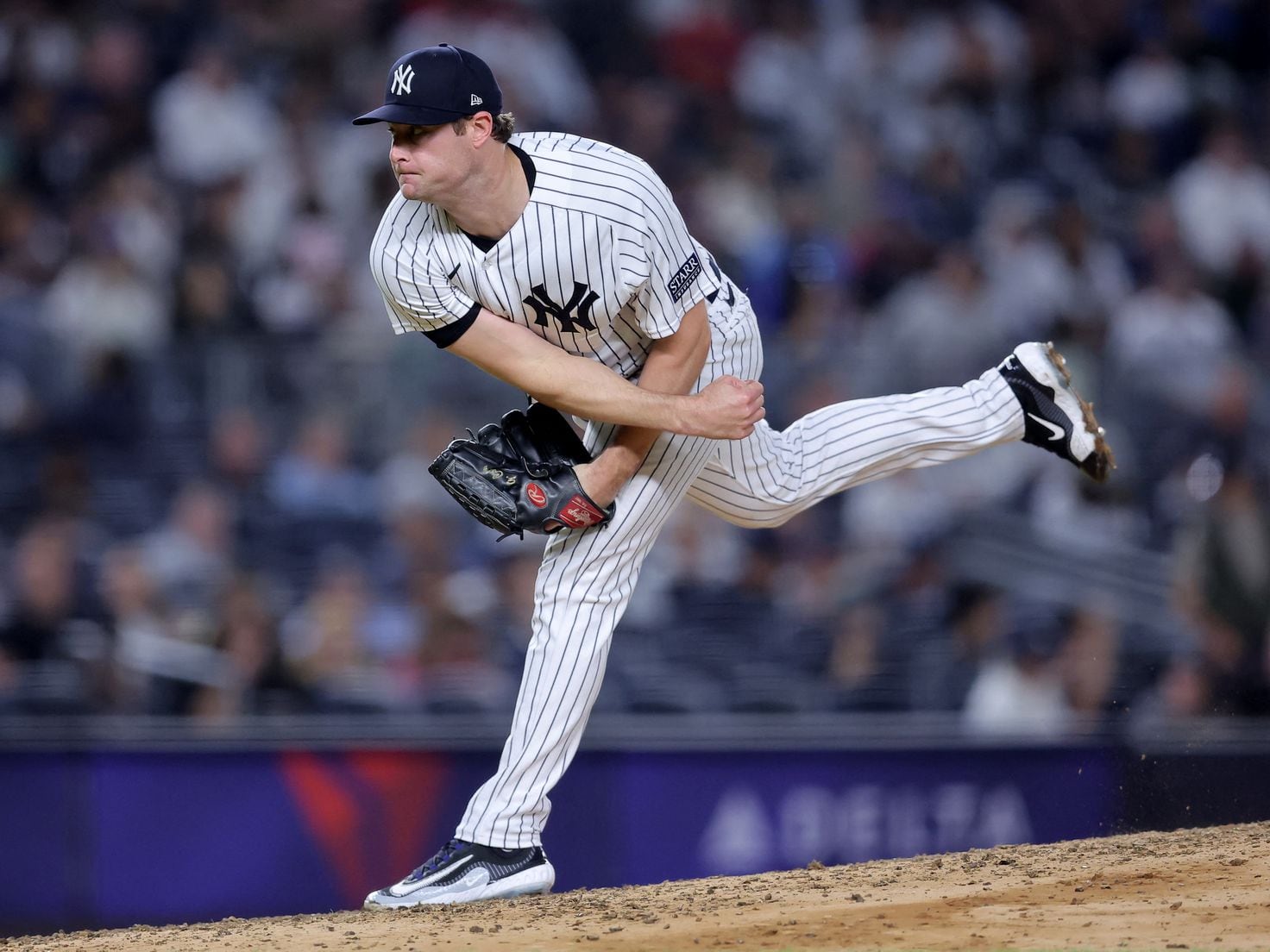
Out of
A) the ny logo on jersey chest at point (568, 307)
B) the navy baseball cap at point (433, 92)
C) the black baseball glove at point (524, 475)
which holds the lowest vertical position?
the black baseball glove at point (524, 475)

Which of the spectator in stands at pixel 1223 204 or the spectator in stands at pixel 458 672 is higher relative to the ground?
the spectator in stands at pixel 1223 204

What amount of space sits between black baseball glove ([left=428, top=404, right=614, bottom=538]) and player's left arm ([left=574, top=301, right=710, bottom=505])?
0.04 meters

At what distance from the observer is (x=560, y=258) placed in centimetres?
386

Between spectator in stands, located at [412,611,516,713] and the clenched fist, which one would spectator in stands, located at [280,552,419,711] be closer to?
spectator in stands, located at [412,611,516,713]

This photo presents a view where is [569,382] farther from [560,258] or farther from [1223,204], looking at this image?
[1223,204]

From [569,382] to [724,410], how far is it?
14.6 inches

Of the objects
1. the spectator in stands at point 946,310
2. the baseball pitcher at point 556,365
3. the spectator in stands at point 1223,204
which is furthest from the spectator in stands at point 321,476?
→ the spectator in stands at point 1223,204

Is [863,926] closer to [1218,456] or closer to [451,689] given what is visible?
[451,689]

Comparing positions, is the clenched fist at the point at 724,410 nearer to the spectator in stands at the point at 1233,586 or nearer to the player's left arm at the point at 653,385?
the player's left arm at the point at 653,385

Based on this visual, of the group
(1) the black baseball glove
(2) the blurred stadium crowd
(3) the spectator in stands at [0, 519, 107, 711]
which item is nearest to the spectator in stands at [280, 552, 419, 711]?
(2) the blurred stadium crowd

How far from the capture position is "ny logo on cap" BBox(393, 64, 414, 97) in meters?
3.76

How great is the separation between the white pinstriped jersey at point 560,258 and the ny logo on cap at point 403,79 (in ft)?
0.88

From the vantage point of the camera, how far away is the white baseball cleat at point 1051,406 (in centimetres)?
480

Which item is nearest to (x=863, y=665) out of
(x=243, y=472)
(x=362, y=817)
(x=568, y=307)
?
(x=362, y=817)
